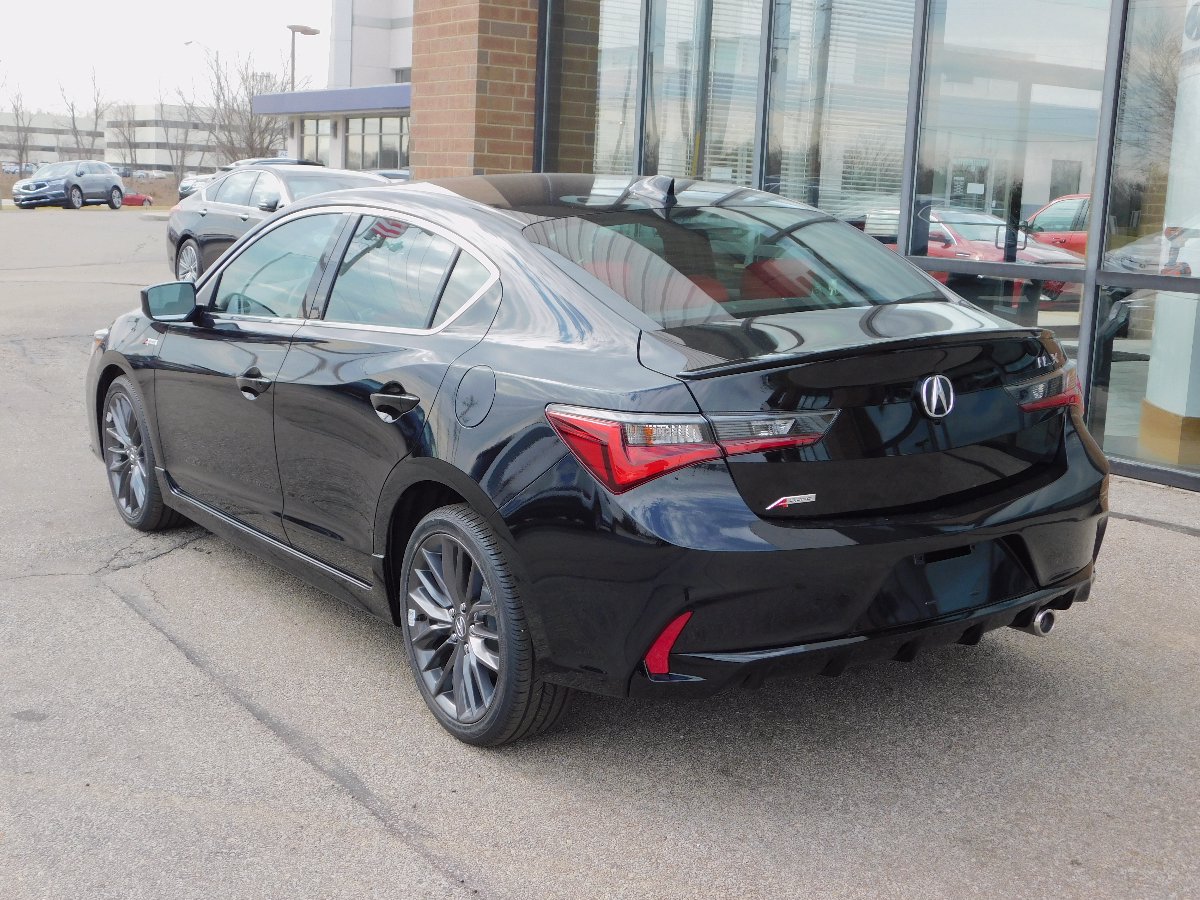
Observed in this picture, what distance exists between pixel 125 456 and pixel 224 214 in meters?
10.1

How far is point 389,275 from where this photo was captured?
4.25 metres

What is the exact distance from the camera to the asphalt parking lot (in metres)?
3.10

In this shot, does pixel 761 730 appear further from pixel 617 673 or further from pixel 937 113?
pixel 937 113

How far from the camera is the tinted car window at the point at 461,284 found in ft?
12.8

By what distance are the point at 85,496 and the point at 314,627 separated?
7.80 ft

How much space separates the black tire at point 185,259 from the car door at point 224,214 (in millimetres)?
99

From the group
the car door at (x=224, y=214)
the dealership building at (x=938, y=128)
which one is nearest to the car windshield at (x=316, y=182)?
the car door at (x=224, y=214)

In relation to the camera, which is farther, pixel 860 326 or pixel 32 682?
pixel 32 682

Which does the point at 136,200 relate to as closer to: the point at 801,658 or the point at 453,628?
the point at 453,628

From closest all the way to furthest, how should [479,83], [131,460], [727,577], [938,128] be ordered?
1. [727,577]
2. [131,460]
3. [938,128]
4. [479,83]

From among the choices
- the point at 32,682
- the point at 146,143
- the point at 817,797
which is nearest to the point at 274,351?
the point at 32,682

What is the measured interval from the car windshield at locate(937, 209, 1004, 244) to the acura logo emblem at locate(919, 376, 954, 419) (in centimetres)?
506

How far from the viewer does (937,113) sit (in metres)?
8.55

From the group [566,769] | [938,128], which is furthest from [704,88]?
[566,769]
